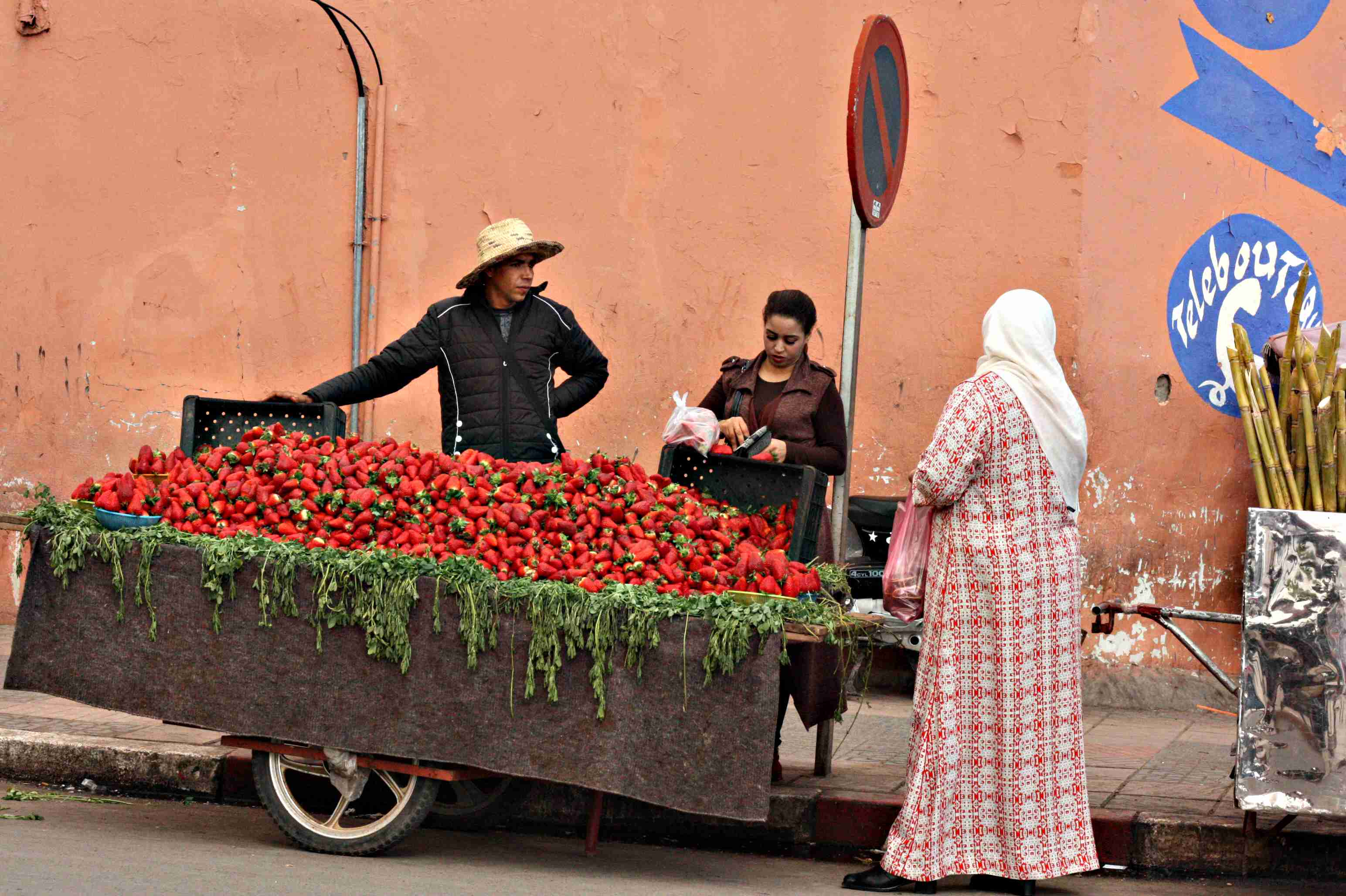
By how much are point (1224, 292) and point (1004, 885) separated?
4053 mm

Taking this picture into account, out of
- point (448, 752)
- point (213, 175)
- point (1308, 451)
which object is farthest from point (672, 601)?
point (213, 175)

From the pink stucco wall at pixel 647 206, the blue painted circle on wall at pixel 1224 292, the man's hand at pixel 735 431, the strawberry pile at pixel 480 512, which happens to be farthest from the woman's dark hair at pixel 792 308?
the blue painted circle on wall at pixel 1224 292

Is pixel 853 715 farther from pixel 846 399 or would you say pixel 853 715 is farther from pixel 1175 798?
pixel 846 399

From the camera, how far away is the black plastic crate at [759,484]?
4758mm

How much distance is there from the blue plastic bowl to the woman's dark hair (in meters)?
2.19

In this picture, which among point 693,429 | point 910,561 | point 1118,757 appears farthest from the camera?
point 1118,757

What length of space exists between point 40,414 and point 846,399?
5.41 m

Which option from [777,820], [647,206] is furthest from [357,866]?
[647,206]

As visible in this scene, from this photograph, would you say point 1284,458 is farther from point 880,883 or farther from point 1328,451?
point 880,883

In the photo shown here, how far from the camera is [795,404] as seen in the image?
538 cm

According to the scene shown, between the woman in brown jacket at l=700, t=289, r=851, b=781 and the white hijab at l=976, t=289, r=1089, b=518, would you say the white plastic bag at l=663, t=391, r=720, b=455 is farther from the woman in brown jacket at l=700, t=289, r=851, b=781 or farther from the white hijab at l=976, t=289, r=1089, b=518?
the white hijab at l=976, t=289, r=1089, b=518

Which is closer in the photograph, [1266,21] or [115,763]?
[115,763]

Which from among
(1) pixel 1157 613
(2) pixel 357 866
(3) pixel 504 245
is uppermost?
(3) pixel 504 245

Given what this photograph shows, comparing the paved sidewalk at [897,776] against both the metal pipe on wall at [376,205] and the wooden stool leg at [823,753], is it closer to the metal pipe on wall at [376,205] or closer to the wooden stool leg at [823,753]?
the wooden stool leg at [823,753]
